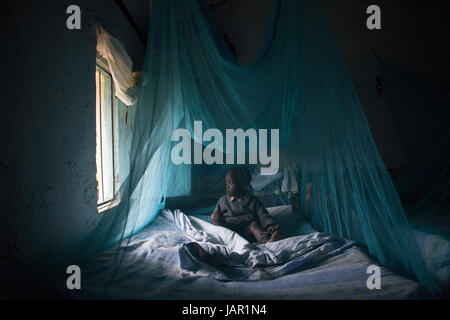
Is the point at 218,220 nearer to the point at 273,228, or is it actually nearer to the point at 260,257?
the point at 273,228

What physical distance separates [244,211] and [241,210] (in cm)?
3

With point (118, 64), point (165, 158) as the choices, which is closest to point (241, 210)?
point (165, 158)

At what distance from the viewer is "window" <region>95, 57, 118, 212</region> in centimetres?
245

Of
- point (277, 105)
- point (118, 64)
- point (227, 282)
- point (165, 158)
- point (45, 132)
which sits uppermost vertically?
point (118, 64)

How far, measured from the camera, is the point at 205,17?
1828 mm

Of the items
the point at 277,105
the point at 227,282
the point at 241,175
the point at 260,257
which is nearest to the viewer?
the point at 227,282

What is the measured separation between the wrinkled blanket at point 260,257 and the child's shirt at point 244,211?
296mm

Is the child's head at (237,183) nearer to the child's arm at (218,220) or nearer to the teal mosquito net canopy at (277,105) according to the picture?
the child's arm at (218,220)

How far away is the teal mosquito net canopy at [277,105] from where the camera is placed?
1.60 meters

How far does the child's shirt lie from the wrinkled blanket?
11.6 inches

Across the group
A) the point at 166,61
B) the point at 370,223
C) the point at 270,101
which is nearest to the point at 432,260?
the point at 370,223

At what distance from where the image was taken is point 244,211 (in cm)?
223

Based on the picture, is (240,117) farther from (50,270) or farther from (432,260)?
(432,260)

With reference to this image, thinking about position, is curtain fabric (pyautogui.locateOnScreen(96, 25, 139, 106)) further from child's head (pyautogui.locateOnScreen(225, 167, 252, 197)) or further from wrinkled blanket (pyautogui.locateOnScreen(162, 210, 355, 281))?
wrinkled blanket (pyautogui.locateOnScreen(162, 210, 355, 281))
